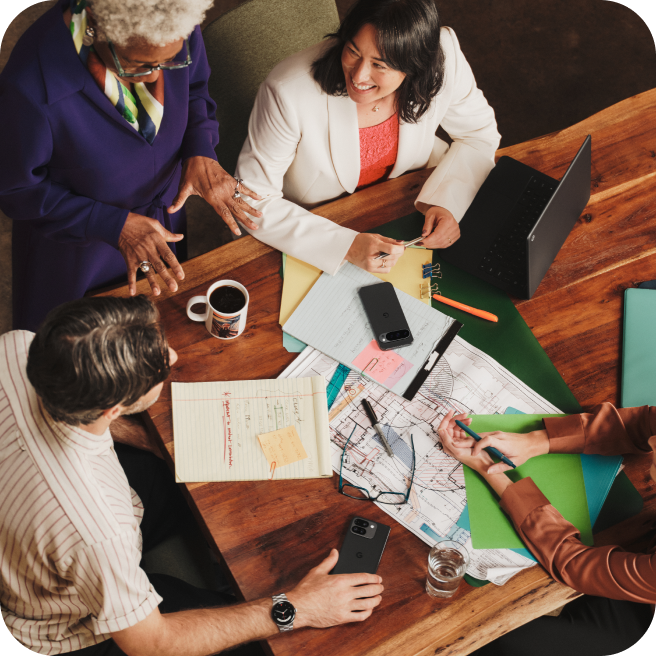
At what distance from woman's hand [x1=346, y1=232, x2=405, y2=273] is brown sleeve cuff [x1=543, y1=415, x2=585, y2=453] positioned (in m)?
0.54

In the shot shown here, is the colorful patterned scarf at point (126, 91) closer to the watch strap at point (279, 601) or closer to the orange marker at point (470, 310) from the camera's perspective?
the orange marker at point (470, 310)

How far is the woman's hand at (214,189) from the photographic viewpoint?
1508 millimetres

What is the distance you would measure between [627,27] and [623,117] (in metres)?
1.92

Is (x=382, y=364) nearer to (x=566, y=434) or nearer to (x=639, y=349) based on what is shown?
(x=566, y=434)

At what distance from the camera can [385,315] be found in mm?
1448

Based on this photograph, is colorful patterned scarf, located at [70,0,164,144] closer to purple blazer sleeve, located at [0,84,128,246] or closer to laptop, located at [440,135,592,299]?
purple blazer sleeve, located at [0,84,128,246]

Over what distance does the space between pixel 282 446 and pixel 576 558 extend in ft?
2.18

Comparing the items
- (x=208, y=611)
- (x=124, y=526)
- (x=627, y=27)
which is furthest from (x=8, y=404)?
(x=627, y=27)

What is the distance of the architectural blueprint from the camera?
4.14 ft

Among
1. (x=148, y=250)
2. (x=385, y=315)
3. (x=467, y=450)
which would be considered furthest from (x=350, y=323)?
(x=148, y=250)

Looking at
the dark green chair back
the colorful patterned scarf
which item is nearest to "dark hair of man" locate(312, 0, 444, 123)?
the dark green chair back

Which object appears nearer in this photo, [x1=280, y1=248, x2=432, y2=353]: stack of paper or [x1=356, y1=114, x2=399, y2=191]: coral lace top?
[x1=280, y1=248, x2=432, y2=353]: stack of paper

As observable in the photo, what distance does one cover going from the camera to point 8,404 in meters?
1.13

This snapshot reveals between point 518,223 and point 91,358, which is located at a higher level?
point 91,358
